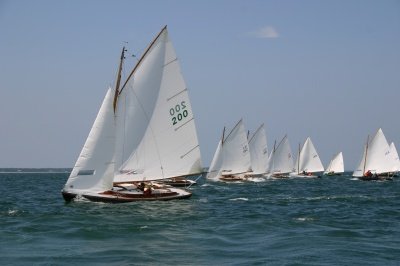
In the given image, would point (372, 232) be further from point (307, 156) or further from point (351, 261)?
point (307, 156)

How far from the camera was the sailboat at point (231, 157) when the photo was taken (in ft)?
283

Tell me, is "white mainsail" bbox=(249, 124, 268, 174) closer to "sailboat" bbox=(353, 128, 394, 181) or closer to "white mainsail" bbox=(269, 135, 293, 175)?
"white mainsail" bbox=(269, 135, 293, 175)

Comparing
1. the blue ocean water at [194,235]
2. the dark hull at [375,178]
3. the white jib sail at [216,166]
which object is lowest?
the blue ocean water at [194,235]

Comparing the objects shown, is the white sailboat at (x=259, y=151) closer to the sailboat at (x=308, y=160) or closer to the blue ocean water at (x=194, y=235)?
the sailboat at (x=308, y=160)

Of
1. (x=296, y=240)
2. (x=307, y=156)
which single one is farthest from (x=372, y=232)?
(x=307, y=156)

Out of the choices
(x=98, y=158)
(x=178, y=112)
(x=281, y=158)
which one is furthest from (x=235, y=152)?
(x=98, y=158)

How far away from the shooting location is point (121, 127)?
133 ft

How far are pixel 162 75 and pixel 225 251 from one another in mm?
21252

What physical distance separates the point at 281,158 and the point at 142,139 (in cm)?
8067

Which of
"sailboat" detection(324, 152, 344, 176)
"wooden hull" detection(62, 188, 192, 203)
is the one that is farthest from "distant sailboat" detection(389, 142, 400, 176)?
"wooden hull" detection(62, 188, 192, 203)

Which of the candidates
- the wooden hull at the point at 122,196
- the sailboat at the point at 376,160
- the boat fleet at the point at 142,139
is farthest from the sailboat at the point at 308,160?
the wooden hull at the point at 122,196

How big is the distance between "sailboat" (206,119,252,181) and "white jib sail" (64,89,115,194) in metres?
47.8

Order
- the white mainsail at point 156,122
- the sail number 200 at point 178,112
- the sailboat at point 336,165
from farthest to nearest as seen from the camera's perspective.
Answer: the sailboat at point 336,165 < the sail number 200 at point 178,112 < the white mainsail at point 156,122

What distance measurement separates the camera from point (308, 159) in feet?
435
